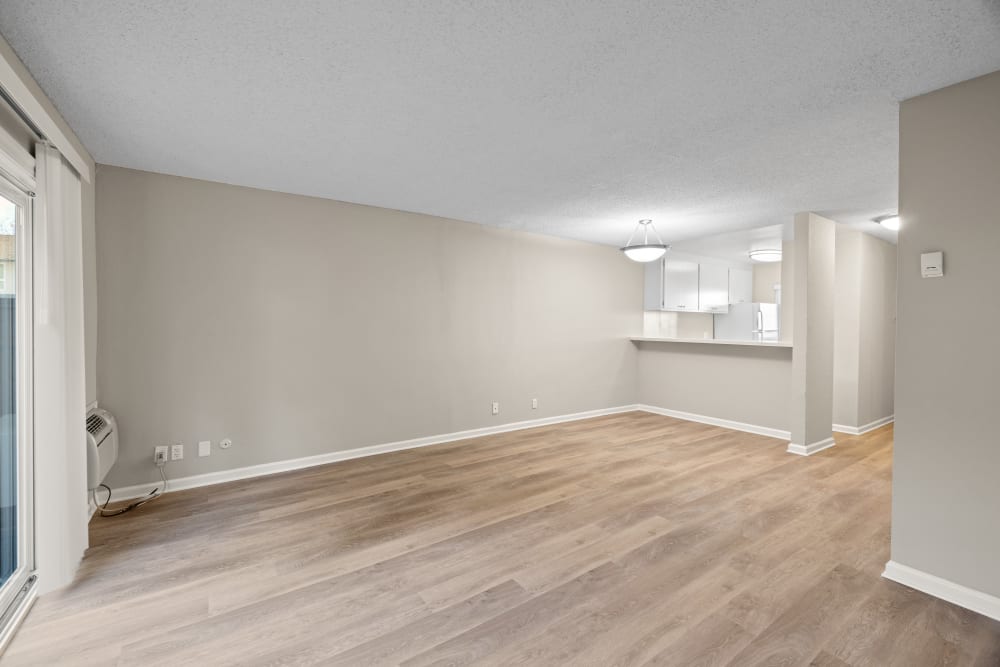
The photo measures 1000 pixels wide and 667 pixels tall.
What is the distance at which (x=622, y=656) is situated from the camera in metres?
1.69

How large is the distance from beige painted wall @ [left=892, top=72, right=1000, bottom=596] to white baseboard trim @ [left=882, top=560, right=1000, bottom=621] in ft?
0.11

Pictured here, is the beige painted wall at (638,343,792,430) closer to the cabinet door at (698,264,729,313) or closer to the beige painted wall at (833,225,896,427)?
the beige painted wall at (833,225,896,427)

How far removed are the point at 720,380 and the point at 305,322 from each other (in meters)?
4.90

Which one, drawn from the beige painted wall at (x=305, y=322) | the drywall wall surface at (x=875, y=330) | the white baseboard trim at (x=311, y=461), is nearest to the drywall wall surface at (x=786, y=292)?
the drywall wall surface at (x=875, y=330)

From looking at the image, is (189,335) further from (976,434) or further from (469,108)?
(976,434)

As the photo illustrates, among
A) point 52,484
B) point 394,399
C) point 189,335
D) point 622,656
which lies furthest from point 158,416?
point 622,656

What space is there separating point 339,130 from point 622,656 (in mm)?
3002

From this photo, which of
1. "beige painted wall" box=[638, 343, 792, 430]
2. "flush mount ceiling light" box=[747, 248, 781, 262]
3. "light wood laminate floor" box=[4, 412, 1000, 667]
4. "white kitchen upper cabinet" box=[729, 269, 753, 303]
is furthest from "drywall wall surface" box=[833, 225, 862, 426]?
"white kitchen upper cabinet" box=[729, 269, 753, 303]

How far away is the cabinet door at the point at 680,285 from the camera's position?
20.9 feet

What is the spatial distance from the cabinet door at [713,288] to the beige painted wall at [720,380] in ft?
4.29

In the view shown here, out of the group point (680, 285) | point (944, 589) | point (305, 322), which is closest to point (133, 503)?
point (305, 322)

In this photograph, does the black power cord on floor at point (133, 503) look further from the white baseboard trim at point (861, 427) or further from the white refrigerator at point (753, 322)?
the white refrigerator at point (753, 322)

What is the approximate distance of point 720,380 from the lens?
18.3ft

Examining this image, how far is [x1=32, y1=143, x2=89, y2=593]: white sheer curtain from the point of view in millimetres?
2133
